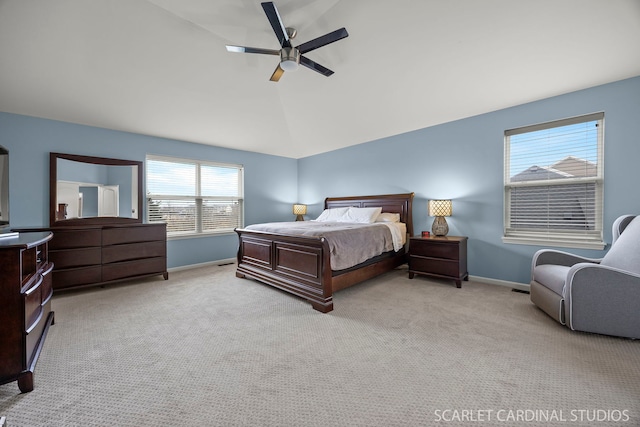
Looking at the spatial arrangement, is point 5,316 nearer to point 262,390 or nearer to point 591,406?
point 262,390

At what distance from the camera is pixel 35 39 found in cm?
274

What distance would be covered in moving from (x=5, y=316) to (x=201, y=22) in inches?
128

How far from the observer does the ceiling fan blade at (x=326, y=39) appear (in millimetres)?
2326

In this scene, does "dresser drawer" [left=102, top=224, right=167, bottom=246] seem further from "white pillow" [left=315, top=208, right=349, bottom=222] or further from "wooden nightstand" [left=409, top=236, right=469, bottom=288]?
"wooden nightstand" [left=409, top=236, right=469, bottom=288]

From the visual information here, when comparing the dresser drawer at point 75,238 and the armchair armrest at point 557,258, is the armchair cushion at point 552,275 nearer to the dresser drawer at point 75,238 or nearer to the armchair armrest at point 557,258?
the armchair armrest at point 557,258

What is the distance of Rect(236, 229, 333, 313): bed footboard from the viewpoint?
2879 millimetres

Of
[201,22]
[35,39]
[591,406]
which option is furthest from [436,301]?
[35,39]

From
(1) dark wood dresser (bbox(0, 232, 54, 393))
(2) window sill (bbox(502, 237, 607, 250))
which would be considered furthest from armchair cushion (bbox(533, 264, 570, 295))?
(1) dark wood dresser (bbox(0, 232, 54, 393))

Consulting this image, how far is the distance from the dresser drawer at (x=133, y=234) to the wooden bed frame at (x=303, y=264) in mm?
1321

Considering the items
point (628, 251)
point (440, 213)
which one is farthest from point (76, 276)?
point (628, 251)

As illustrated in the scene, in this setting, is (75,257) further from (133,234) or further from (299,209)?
(299,209)

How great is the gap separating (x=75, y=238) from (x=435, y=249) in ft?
16.9

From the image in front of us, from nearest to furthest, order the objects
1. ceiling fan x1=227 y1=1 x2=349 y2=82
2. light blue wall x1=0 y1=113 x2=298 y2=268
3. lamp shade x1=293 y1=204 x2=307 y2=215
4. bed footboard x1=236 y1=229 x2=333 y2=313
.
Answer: ceiling fan x1=227 y1=1 x2=349 y2=82
bed footboard x1=236 y1=229 x2=333 y2=313
light blue wall x1=0 y1=113 x2=298 y2=268
lamp shade x1=293 y1=204 x2=307 y2=215

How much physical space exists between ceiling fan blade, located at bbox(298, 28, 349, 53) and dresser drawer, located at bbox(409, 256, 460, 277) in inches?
124
